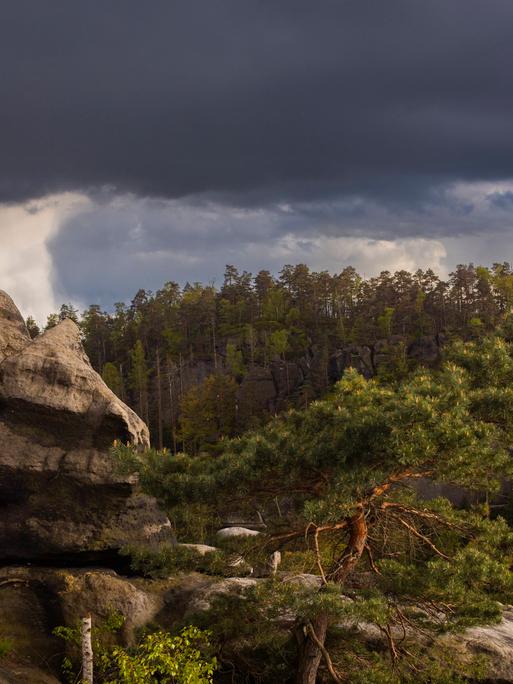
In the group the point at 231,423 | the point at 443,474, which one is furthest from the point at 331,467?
the point at 231,423

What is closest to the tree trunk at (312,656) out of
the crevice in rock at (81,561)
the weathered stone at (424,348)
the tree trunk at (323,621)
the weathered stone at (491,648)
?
the tree trunk at (323,621)

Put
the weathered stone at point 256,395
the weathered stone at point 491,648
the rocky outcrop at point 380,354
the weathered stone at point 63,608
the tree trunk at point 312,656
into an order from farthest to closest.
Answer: the rocky outcrop at point 380,354, the weathered stone at point 256,395, the weathered stone at point 63,608, the weathered stone at point 491,648, the tree trunk at point 312,656

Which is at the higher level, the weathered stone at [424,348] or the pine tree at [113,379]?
the weathered stone at [424,348]

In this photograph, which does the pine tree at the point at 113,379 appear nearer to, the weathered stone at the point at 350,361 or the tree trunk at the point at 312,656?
the weathered stone at the point at 350,361

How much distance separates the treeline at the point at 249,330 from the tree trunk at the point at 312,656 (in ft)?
159

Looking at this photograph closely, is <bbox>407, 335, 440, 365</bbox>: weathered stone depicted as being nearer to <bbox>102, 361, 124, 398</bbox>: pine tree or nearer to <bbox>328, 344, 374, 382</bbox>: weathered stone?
<bbox>328, 344, 374, 382</bbox>: weathered stone

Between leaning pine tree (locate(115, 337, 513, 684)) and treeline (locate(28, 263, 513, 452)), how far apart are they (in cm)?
4754

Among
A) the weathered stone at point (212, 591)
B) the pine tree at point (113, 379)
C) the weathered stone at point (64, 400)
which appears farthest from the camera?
the pine tree at point (113, 379)


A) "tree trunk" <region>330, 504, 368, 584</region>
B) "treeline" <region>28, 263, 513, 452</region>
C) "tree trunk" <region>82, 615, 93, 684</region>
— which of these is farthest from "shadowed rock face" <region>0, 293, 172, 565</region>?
"treeline" <region>28, 263, 513, 452</region>

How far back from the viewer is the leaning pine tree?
9953 mm

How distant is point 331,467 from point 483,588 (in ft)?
11.0

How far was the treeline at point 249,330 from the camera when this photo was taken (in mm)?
67250

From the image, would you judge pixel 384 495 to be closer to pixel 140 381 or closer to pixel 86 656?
pixel 86 656

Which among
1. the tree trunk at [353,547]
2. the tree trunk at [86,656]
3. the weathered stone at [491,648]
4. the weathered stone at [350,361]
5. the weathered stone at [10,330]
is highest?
the weathered stone at [10,330]
